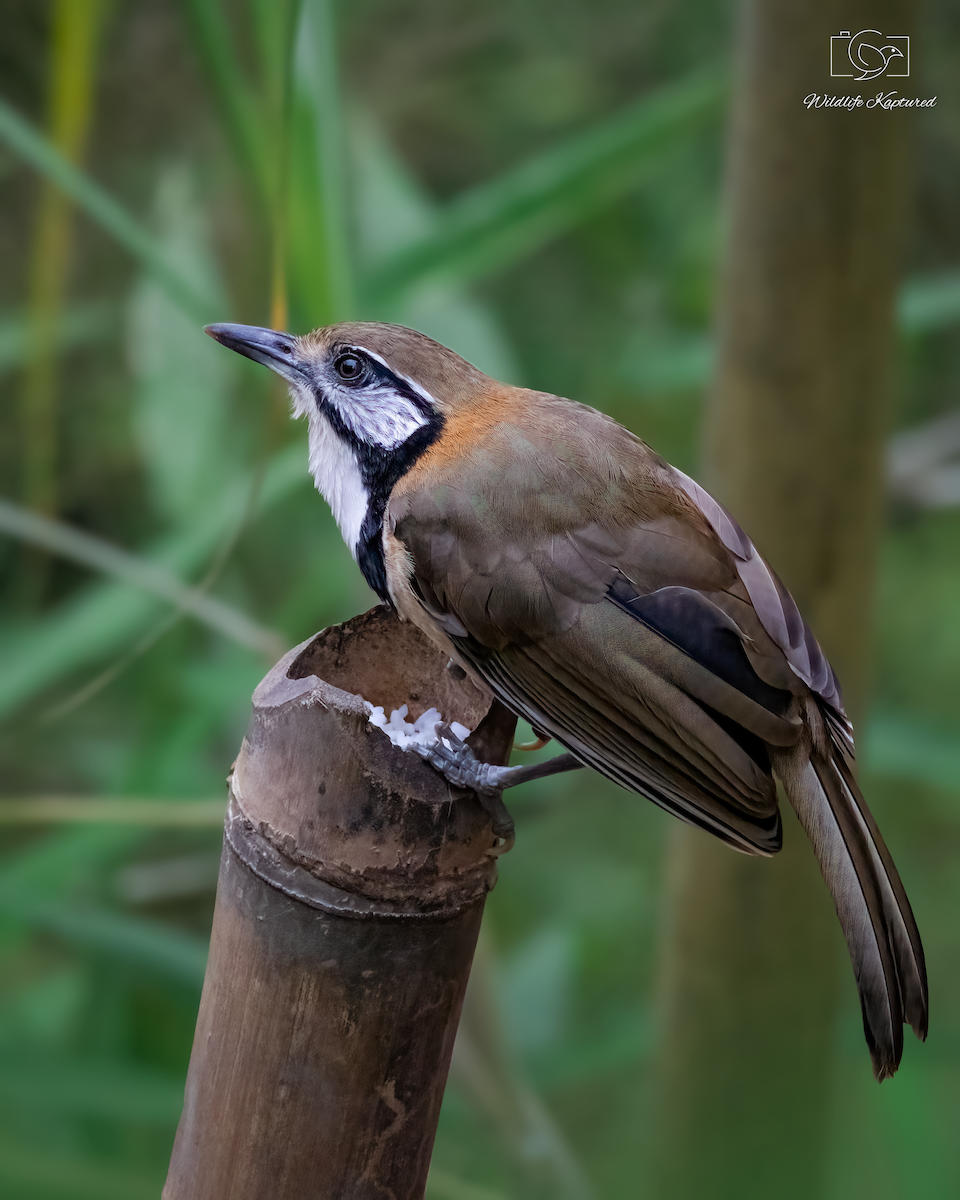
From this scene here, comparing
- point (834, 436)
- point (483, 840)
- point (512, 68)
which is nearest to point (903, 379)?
point (512, 68)

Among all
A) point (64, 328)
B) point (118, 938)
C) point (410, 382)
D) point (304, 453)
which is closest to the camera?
point (410, 382)

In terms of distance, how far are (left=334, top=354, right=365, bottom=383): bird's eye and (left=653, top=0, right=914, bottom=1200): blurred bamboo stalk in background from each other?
525 millimetres

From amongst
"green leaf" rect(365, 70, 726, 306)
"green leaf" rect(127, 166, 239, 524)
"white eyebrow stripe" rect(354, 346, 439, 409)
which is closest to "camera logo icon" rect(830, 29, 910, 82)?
"green leaf" rect(365, 70, 726, 306)

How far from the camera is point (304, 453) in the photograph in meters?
2.40

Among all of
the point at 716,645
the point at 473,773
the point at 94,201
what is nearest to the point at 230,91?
the point at 94,201

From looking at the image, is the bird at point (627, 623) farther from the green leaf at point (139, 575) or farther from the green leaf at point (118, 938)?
the green leaf at point (118, 938)

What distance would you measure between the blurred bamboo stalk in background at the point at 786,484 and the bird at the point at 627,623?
250mm

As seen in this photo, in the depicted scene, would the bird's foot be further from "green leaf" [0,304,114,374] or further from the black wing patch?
"green leaf" [0,304,114,374]

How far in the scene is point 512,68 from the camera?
13.6 ft

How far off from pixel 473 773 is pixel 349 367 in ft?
2.70

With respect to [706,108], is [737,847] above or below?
below

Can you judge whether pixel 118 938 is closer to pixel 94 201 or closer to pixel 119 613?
pixel 119 613

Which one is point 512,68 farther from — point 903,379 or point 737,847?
point 737,847

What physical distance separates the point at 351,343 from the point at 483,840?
825 mm
